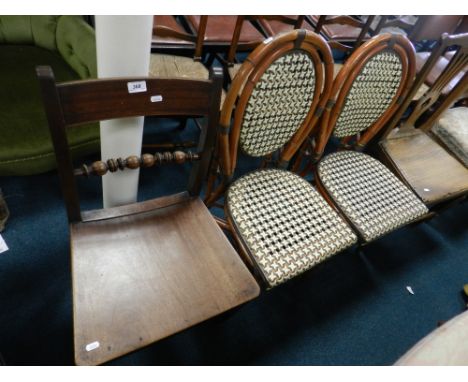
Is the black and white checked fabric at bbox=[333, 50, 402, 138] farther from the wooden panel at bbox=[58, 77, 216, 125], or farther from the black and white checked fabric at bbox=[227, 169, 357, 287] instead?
the wooden panel at bbox=[58, 77, 216, 125]

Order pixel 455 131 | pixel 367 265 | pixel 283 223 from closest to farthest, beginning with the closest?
pixel 283 223, pixel 367 265, pixel 455 131

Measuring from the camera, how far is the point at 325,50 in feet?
3.01

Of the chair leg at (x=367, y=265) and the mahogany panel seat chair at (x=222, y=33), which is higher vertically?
the mahogany panel seat chair at (x=222, y=33)

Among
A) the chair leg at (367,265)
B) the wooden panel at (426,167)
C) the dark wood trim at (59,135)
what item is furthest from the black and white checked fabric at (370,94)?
the dark wood trim at (59,135)

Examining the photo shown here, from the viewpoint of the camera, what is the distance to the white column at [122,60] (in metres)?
0.63

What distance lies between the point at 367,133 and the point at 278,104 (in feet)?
1.92

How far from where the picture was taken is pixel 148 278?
77 centimetres

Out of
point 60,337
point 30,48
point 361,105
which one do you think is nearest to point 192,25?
point 30,48

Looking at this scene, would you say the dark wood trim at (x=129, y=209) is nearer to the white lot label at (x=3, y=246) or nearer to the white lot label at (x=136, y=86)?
the white lot label at (x=136, y=86)

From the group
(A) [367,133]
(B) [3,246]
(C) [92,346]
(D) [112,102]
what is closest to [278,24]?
(A) [367,133]

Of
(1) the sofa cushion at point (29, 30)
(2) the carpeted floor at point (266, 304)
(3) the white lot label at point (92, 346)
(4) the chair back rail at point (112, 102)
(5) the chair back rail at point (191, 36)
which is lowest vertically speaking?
(2) the carpeted floor at point (266, 304)

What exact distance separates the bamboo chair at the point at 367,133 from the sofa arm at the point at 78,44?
0.91 meters

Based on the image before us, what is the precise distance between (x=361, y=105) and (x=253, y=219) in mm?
630

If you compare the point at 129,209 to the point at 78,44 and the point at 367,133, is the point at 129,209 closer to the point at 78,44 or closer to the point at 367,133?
the point at 78,44
